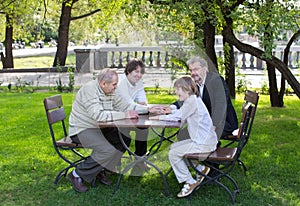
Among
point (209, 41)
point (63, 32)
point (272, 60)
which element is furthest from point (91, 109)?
point (63, 32)

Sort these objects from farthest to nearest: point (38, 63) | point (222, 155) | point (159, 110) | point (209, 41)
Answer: point (38, 63)
point (209, 41)
point (159, 110)
point (222, 155)

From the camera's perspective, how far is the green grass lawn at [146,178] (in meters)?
4.30

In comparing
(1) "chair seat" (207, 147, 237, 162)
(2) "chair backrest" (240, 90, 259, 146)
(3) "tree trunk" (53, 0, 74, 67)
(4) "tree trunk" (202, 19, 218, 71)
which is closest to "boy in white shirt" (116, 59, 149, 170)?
(1) "chair seat" (207, 147, 237, 162)

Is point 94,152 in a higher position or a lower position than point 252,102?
lower

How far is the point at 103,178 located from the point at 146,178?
49cm

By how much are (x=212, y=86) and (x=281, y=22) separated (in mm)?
1895

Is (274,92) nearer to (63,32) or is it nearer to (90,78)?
(90,78)

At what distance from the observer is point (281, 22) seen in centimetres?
618

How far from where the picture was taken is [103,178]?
472 cm

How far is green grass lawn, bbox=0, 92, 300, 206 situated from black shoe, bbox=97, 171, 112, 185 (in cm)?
7

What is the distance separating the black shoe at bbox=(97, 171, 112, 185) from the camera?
4684mm

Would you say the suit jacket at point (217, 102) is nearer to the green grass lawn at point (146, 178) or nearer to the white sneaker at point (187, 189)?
the green grass lawn at point (146, 178)

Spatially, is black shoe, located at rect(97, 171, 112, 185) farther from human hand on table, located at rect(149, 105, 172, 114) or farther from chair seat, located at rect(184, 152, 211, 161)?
chair seat, located at rect(184, 152, 211, 161)

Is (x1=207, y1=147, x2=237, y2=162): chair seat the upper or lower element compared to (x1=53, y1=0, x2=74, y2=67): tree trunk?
lower
